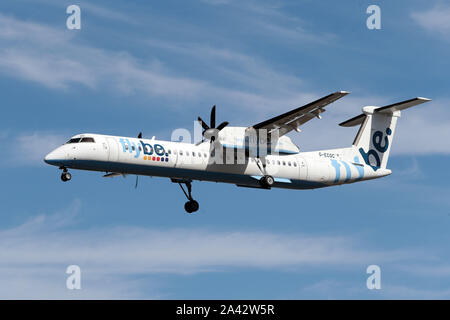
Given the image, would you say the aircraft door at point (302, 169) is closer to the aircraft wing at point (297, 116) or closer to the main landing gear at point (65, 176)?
the aircraft wing at point (297, 116)

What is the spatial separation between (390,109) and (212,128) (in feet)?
31.3

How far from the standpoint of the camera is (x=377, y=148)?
35.0m

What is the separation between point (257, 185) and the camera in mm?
31953

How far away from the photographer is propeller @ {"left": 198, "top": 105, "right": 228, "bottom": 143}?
97.9 feet

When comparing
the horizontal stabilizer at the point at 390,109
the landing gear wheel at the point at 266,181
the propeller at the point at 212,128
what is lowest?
the landing gear wheel at the point at 266,181

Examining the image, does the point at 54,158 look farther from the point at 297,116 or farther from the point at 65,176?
the point at 297,116

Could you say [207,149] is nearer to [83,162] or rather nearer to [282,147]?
[282,147]

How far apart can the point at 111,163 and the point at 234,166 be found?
5.48m

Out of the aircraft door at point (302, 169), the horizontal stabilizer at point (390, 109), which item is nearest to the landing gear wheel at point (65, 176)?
the aircraft door at point (302, 169)

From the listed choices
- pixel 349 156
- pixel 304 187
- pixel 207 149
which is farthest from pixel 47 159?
pixel 349 156

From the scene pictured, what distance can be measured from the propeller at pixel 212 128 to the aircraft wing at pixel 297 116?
1.65 meters

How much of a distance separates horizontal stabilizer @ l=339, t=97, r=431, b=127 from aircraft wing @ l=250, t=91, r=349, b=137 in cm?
461

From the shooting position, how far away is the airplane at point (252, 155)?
28297mm
